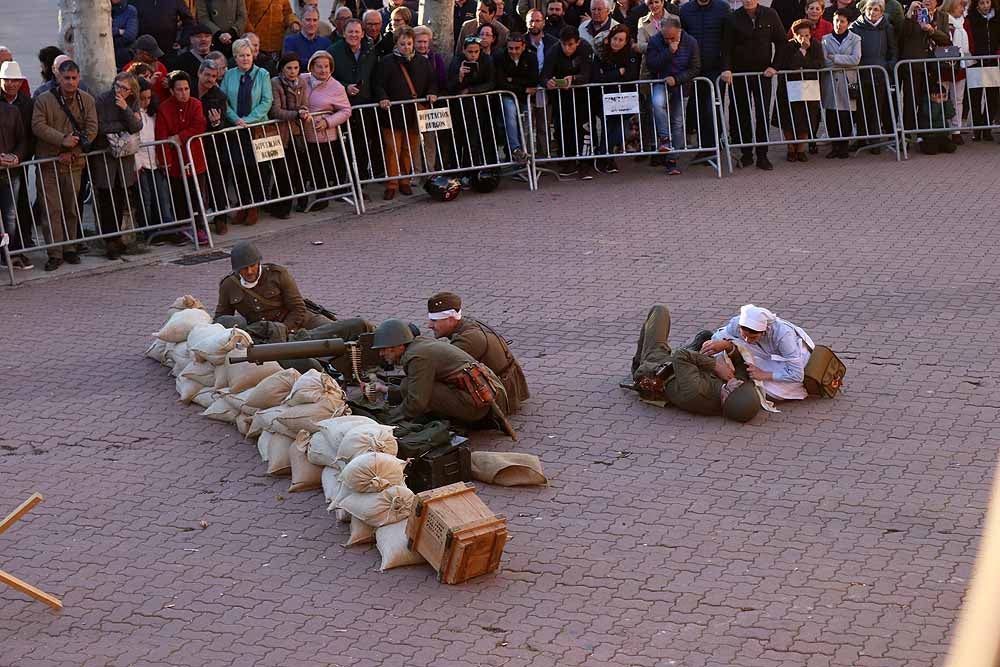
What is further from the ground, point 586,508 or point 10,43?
point 10,43

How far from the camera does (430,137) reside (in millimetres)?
15500

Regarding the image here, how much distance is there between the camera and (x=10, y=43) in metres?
24.4

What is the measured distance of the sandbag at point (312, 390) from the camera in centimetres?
825

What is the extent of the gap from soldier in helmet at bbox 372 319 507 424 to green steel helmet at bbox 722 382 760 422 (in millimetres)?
1598

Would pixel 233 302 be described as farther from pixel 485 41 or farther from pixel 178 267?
pixel 485 41

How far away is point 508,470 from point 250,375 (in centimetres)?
221

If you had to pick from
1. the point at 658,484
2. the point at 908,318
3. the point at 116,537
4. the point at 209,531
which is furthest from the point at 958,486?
the point at 116,537

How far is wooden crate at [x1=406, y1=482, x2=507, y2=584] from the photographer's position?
655 centimetres

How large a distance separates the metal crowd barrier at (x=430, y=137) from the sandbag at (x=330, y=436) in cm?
764

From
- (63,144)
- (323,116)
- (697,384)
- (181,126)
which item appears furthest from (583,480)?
(323,116)

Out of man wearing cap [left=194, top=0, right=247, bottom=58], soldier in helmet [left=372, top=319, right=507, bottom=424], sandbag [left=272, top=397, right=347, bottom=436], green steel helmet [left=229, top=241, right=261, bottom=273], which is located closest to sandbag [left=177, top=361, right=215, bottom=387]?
green steel helmet [left=229, top=241, right=261, bottom=273]

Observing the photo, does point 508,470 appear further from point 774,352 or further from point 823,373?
point 823,373

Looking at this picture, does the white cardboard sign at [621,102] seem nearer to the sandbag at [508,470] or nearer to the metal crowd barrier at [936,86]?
the metal crowd barrier at [936,86]

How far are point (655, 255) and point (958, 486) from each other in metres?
5.57
